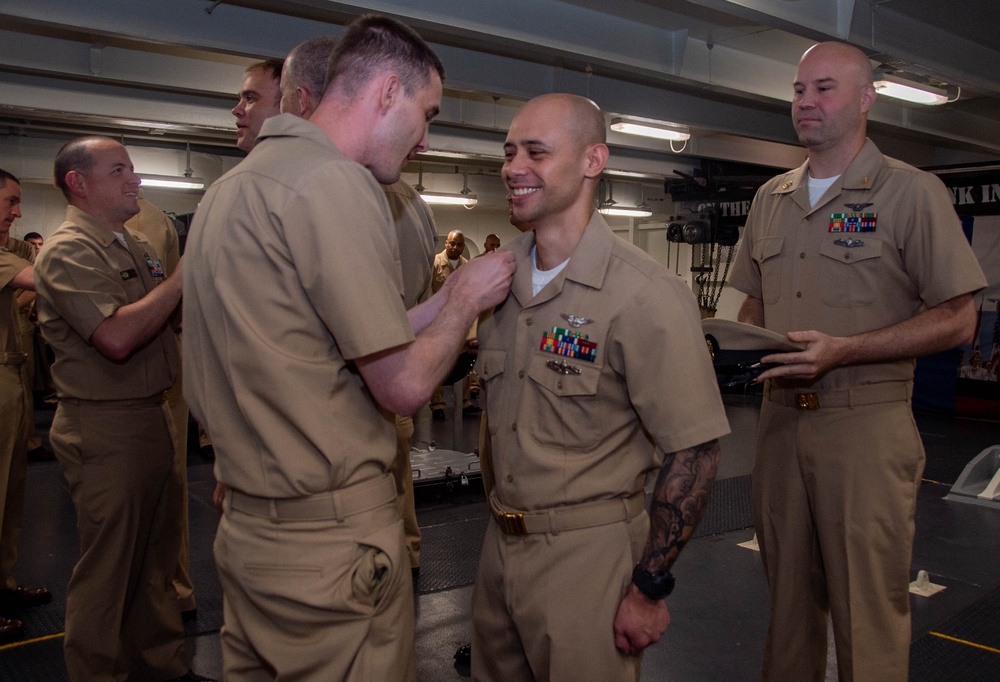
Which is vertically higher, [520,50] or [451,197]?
[520,50]

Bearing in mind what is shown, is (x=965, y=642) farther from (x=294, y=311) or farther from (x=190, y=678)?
(x=294, y=311)

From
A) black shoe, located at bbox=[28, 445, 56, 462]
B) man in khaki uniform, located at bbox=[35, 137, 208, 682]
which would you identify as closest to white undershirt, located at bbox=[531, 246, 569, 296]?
man in khaki uniform, located at bbox=[35, 137, 208, 682]

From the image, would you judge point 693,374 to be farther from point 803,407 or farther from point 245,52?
point 245,52

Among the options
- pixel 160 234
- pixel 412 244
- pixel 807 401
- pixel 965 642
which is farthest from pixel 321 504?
pixel 965 642

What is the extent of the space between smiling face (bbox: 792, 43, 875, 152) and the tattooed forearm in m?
1.31

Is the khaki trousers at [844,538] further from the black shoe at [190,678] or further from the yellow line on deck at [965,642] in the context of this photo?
the black shoe at [190,678]

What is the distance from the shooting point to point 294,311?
159 cm

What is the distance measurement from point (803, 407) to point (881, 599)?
605 mm

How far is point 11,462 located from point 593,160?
3407mm

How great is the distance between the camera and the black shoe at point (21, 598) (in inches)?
161

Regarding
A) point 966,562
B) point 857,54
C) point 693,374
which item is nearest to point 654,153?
point 966,562

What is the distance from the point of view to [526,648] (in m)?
1.91

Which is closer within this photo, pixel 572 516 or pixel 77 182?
pixel 572 516

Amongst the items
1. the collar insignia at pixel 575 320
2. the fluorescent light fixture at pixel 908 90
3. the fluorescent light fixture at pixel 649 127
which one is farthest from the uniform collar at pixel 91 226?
the fluorescent light fixture at pixel 649 127
